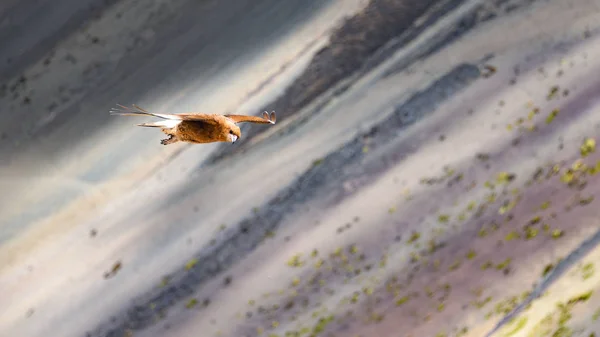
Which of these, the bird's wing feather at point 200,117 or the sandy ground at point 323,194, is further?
the sandy ground at point 323,194

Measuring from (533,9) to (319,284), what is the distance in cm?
141

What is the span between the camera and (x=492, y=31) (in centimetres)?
241

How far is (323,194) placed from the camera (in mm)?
2355

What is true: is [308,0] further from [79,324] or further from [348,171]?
A: [79,324]

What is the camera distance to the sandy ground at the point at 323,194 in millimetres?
2301

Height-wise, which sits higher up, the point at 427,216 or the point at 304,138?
the point at 304,138

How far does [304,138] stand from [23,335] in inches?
53.8

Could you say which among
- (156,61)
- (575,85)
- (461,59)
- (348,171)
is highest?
(156,61)

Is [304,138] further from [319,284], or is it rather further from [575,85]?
[575,85]

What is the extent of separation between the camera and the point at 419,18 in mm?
2410

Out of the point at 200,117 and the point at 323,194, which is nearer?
the point at 200,117

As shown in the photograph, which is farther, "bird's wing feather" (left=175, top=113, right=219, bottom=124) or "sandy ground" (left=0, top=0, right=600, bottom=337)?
"sandy ground" (left=0, top=0, right=600, bottom=337)

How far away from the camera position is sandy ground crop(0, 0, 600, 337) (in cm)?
230

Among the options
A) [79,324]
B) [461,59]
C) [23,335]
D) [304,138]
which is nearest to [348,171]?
[304,138]
